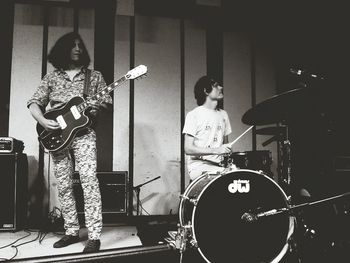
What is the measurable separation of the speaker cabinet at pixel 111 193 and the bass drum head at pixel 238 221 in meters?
1.66

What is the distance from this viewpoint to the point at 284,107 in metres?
2.29

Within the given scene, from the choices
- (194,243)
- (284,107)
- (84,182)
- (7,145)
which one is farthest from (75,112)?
(284,107)

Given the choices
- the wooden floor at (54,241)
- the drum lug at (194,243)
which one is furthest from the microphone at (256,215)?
the wooden floor at (54,241)

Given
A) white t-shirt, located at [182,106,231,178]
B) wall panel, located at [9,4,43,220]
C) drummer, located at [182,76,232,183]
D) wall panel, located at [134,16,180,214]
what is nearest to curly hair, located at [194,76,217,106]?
drummer, located at [182,76,232,183]

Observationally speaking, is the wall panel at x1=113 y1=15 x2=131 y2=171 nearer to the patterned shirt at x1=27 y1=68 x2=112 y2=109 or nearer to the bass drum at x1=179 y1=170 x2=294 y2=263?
the patterned shirt at x1=27 y1=68 x2=112 y2=109

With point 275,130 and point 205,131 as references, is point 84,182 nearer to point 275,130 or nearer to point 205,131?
point 205,131

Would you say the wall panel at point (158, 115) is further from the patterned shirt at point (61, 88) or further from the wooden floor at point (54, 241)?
the patterned shirt at point (61, 88)

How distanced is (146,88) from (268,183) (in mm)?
2568

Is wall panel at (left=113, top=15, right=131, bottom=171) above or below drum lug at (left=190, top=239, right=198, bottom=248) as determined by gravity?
above

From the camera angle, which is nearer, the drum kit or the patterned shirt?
the drum kit

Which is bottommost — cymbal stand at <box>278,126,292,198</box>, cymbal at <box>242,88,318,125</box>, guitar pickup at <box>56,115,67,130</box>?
cymbal stand at <box>278,126,292,198</box>

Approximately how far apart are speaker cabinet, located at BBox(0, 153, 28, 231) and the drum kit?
1.91 m

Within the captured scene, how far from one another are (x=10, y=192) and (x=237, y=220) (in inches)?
92.5

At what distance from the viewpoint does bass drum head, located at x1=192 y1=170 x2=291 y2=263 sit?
2191mm
